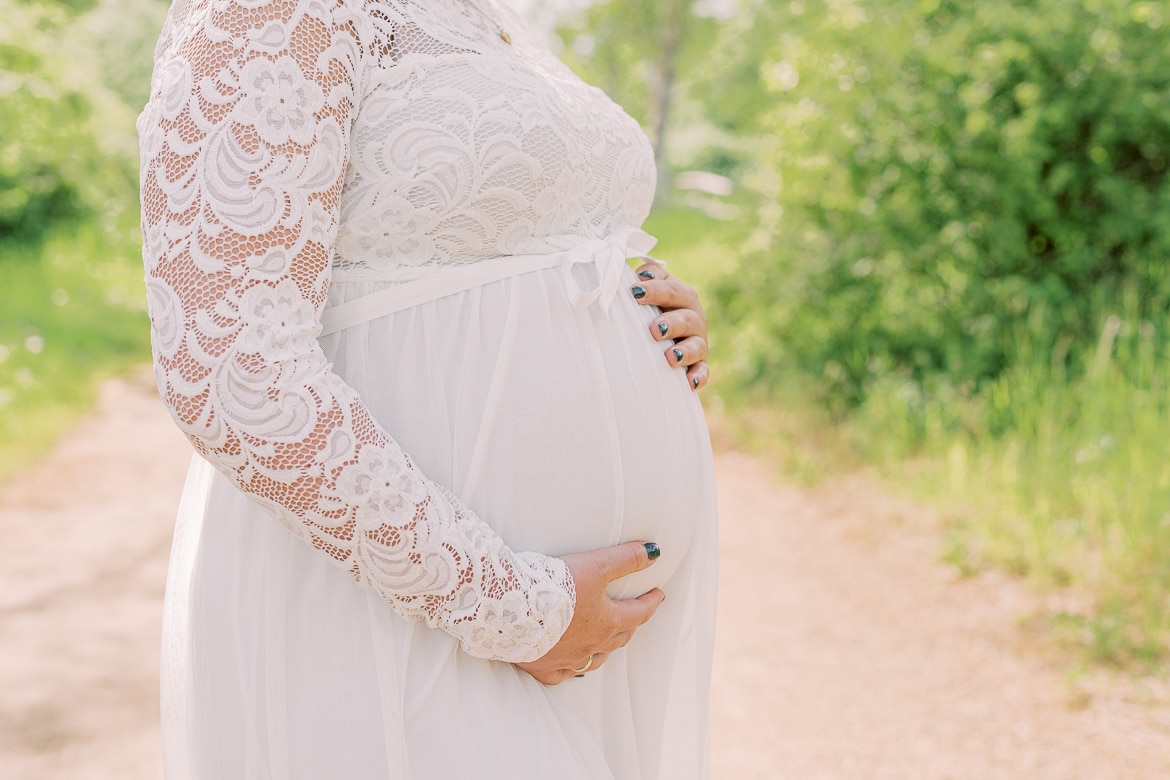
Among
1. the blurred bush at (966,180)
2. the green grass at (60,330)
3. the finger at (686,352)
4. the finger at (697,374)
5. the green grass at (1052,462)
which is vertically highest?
the blurred bush at (966,180)

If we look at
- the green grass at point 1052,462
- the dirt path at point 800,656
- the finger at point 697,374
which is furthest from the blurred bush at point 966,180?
the finger at point 697,374

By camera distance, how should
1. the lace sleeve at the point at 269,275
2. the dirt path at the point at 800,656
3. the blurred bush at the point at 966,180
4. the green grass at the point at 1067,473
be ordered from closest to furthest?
1. the lace sleeve at the point at 269,275
2. the dirt path at the point at 800,656
3. the green grass at the point at 1067,473
4. the blurred bush at the point at 966,180

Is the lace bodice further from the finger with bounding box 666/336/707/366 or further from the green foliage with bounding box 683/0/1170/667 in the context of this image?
the green foliage with bounding box 683/0/1170/667

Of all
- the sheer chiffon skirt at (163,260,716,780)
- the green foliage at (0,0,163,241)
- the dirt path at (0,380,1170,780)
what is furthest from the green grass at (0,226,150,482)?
the sheer chiffon skirt at (163,260,716,780)

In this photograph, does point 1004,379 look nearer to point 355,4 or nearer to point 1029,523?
point 1029,523

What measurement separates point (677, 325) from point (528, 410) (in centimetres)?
38

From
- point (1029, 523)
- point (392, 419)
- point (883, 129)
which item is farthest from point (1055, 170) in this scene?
point (392, 419)

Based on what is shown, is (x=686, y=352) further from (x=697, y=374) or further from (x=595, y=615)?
(x=595, y=615)

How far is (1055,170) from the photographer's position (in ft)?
18.6

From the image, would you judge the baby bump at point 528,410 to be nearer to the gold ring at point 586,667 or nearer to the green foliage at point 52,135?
the gold ring at point 586,667

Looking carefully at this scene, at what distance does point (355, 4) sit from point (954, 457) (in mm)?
4474

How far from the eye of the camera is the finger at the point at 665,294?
4.75ft

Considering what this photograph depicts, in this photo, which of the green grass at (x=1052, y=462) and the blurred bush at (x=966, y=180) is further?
the blurred bush at (x=966, y=180)

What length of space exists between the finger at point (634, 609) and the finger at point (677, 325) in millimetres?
402
